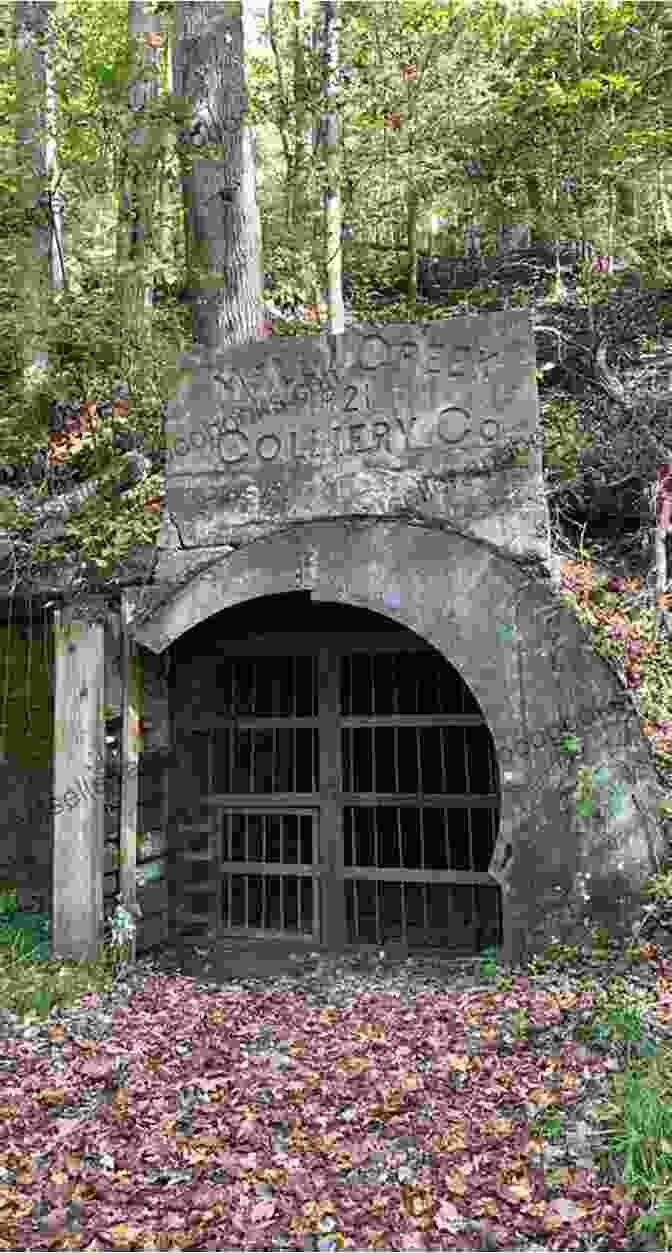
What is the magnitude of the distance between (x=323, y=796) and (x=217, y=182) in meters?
5.72

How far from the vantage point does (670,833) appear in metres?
5.00

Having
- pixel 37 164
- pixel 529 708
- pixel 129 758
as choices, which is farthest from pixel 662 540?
pixel 37 164

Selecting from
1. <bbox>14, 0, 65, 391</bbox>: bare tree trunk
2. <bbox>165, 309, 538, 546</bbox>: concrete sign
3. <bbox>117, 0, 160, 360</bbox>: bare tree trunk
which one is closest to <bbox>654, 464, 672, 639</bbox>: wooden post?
<bbox>165, 309, 538, 546</bbox>: concrete sign

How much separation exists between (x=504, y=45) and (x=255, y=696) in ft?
30.8

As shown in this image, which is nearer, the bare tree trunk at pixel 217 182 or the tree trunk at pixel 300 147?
the bare tree trunk at pixel 217 182

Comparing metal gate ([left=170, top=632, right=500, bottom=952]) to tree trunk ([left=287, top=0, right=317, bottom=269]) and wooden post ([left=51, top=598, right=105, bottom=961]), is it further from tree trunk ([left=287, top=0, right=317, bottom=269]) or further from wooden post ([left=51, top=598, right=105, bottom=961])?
tree trunk ([left=287, top=0, right=317, bottom=269])

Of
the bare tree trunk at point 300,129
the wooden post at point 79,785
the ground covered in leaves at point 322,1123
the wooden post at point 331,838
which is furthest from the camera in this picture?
the bare tree trunk at point 300,129

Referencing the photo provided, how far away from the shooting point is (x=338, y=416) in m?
5.81

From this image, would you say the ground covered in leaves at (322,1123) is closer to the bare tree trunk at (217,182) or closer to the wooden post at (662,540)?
the wooden post at (662,540)

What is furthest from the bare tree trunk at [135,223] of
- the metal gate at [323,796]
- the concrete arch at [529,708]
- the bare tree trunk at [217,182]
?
the concrete arch at [529,708]

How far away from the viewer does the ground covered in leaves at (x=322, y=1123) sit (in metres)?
3.06

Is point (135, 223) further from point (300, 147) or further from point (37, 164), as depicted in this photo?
point (300, 147)

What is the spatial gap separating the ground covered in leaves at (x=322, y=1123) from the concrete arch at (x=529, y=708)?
47cm

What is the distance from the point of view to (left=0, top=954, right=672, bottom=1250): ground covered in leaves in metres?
3.06
